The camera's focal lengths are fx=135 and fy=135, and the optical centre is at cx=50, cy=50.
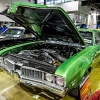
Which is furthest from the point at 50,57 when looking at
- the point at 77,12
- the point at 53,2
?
the point at 53,2

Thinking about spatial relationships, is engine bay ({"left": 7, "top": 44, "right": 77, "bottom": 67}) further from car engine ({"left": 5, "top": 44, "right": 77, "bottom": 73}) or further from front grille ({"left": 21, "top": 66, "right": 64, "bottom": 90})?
front grille ({"left": 21, "top": 66, "right": 64, "bottom": 90})

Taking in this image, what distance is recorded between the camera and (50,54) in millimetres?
2793

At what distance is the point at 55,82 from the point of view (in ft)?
6.09

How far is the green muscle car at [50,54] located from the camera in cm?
188

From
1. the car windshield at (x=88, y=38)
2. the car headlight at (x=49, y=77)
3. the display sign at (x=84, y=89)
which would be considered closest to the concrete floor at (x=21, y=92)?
the display sign at (x=84, y=89)

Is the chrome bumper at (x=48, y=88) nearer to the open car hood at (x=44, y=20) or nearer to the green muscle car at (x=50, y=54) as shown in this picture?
the green muscle car at (x=50, y=54)

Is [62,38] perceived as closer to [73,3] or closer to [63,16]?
[63,16]

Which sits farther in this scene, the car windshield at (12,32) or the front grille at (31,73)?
the car windshield at (12,32)

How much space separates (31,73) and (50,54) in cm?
85

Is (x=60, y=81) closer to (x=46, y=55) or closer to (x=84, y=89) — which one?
(x=84, y=89)

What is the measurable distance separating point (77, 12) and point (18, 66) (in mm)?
11278

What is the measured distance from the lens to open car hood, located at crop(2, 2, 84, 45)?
2238 mm

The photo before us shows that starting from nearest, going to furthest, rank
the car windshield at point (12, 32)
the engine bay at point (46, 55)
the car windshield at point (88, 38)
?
the engine bay at point (46, 55) → the car windshield at point (88, 38) → the car windshield at point (12, 32)

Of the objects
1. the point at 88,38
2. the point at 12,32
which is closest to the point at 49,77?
the point at 88,38
